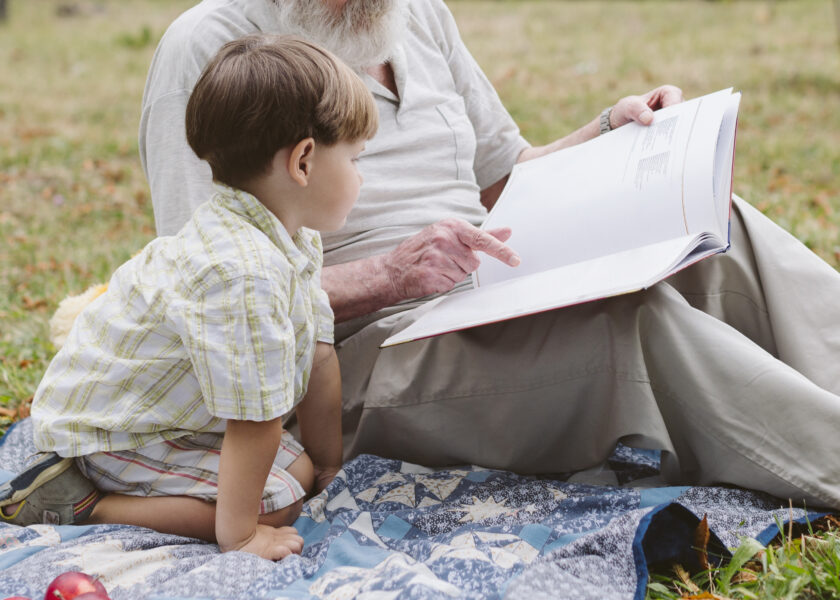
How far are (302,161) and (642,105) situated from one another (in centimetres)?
97

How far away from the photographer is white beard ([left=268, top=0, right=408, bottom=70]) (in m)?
2.19

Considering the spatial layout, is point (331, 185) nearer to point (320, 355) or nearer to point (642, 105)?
point (320, 355)

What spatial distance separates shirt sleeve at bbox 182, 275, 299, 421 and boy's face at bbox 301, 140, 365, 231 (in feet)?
0.74

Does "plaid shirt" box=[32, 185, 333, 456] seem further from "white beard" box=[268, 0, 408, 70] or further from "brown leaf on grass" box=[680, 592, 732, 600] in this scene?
"brown leaf on grass" box=[680, 592, 732, 600]

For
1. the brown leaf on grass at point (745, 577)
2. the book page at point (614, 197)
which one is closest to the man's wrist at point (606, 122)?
the book page at point (614, 197)

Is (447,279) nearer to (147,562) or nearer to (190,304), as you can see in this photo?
(190,304)

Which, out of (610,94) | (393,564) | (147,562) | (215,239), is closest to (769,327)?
(393,564)

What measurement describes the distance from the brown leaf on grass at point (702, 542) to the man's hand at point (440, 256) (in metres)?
0.63

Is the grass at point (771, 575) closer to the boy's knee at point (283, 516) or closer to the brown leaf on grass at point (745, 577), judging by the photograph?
the brown leaf on grass at point (745, 577)

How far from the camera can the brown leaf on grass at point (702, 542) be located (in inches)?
64.2

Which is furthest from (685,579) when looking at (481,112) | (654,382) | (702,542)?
(481,112)

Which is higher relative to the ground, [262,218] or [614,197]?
[262,218]

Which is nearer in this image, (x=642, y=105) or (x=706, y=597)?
(x=706, y=597)

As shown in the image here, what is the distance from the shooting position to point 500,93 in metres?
7.07
